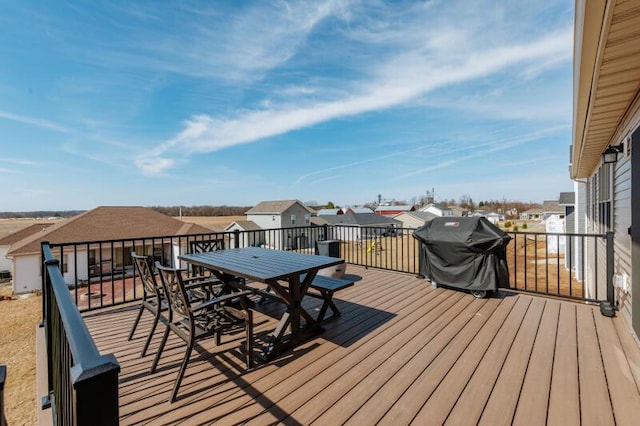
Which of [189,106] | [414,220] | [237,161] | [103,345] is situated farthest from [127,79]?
[414,220]

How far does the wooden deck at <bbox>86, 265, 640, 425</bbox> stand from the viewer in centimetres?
180

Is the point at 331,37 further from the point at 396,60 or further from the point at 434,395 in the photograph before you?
the point at 434,395

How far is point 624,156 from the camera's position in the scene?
330cm

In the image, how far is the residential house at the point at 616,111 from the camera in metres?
1.60

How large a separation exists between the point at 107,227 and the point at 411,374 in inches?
908

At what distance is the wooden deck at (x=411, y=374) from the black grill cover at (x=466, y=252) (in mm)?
613

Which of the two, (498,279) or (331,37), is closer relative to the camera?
(498,279)

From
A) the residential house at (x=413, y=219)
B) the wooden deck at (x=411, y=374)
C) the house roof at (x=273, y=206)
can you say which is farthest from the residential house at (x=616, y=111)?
the residential house at (x=413, y=219)

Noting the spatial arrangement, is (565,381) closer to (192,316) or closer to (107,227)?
(192,316)

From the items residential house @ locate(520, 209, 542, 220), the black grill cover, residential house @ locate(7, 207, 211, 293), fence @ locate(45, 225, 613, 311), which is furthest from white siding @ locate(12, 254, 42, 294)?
residential house @ locate(520, 209, 542, 220)

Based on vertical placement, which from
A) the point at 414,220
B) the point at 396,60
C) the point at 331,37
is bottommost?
the point at 414,220

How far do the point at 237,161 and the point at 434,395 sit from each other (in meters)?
30.2

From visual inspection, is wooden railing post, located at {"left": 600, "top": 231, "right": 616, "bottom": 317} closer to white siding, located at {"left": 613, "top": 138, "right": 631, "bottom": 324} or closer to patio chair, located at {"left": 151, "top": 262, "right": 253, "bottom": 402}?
white siding, located at {"left": 613, "top": 138, "right": 631, "bottom": 324}

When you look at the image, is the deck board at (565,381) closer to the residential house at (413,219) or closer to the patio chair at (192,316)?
the patio chair at (192,316)
